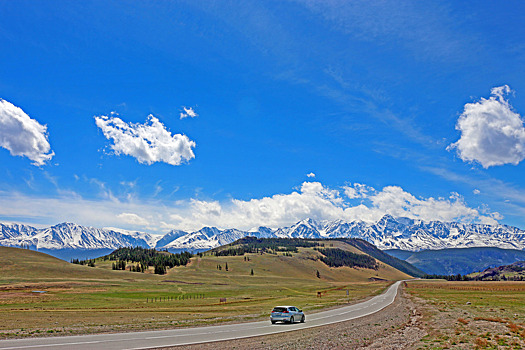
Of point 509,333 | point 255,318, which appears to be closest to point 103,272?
point 255,318

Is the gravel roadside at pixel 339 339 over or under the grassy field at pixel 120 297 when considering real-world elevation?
over

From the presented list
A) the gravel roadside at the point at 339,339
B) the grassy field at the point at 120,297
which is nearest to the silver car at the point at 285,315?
the gravel roadside at the point at 339,339

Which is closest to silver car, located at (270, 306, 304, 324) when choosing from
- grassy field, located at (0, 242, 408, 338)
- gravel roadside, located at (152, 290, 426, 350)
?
gravel roadside, located at (152, 290, 426, 350)

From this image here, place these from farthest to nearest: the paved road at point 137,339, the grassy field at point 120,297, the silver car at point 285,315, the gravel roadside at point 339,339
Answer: the grassy field at point 120,297, the silver car at point 285,315, the gravel roadside at point 339,339, the paved road at point 137,339

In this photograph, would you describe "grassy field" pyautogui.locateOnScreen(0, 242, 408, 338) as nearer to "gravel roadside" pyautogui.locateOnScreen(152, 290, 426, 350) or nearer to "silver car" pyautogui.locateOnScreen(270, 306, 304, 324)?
"silver car" pyautogui.locateOnScreen(270, 306, 304, 324)

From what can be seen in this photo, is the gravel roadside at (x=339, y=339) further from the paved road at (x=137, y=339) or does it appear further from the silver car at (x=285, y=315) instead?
the silver car at (x=285, y=315)

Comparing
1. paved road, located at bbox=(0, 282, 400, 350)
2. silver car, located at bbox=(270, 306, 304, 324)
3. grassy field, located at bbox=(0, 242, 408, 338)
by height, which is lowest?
grassy field, located at bbox=(0, 242, 408, 338)

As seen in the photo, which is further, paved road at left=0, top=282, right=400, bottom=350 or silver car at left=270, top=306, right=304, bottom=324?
silver car at left=270, top=306, right=304, bottom=324

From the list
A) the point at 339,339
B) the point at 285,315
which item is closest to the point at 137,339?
the point at 339,339

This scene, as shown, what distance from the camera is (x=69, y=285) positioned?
102 meters

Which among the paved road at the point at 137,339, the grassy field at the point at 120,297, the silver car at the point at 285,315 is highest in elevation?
the paved road at the point at 137,339

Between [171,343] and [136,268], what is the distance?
189 meters

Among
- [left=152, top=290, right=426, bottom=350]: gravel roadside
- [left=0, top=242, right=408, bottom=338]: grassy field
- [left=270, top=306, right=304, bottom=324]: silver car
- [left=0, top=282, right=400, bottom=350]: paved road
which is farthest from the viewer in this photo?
[left=0, top=242, right=408, bottom=338]: grassy field

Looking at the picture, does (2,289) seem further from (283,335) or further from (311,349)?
(311,349)
